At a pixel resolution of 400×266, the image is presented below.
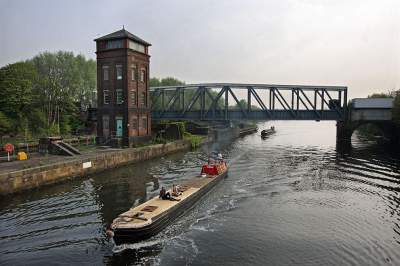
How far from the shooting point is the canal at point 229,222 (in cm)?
1941

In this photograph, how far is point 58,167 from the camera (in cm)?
3612

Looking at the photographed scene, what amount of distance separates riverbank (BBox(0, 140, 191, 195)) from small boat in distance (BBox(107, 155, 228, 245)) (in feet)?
44.5

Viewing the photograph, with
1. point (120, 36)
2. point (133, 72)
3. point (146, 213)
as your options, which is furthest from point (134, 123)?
point (146, 213)

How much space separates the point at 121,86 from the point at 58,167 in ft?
70.3

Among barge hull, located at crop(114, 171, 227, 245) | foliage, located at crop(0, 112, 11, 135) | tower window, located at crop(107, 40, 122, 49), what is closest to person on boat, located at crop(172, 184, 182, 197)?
barge hull, located at crop(114, 171, 227, 245)

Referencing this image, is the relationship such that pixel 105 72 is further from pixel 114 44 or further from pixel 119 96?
pixel 114 44

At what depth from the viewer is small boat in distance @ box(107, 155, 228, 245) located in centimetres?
2034

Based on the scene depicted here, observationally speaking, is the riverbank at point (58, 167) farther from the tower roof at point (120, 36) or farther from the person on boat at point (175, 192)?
the tower roof at point (120, 36)

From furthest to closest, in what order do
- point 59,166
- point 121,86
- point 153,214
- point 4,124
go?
point 4,124
point 121,86
point 59,166
point 153,214

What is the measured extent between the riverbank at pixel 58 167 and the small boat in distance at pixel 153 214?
44.5 ft

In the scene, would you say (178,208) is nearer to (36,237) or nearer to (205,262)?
(205,262)

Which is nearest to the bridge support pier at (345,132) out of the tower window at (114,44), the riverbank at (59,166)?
the riverbank at (59,166)

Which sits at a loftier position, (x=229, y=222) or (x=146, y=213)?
(x=146, y=213)

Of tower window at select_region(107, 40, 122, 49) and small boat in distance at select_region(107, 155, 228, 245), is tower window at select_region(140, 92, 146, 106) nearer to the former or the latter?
tower window at select_region(107, 40, 122, 49)
